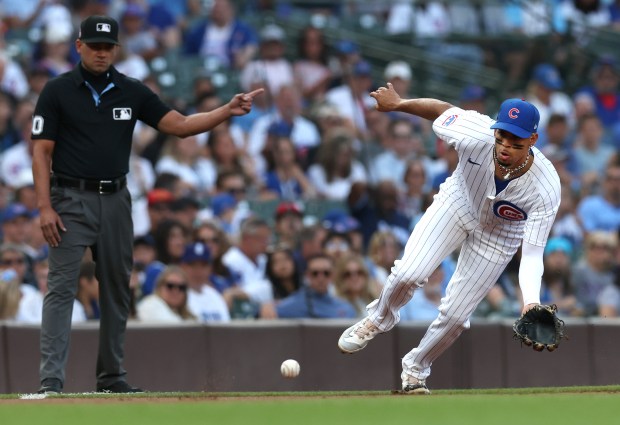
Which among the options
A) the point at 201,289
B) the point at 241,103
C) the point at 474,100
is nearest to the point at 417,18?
the point at 474,100

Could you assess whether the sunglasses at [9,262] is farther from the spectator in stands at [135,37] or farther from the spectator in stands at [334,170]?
the spectator in stands at [135,37]

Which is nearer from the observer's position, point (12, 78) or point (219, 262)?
point (219, 262)

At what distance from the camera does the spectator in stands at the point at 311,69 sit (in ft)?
51.3

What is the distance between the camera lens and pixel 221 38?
15664 millimetres

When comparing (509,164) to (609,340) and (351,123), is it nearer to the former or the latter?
(609,340)

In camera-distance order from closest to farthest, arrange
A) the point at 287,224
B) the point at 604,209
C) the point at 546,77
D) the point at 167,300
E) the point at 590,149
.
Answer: the point at 167,300 → the point at 287,224 → the point at 604,209 → the point at 590,149 → the point at 546,77

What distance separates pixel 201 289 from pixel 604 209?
473 cm

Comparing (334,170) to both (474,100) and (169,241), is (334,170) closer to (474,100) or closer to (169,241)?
(474,100)

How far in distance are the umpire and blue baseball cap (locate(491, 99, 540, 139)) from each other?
173 cm

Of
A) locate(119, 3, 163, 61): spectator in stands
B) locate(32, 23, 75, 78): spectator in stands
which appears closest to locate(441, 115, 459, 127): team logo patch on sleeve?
locate(32, 23, 75, 78): spectator in stands

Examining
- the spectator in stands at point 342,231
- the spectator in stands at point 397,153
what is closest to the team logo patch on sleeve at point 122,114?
the spectator in stands at point 342,231

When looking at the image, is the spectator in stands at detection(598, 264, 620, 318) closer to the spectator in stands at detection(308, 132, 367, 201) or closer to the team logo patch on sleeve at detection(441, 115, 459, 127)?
the spectator in stands at detection(308, 132, 367, 201)

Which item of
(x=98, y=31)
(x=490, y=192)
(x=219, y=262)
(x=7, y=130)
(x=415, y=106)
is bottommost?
(x=219, y=262)

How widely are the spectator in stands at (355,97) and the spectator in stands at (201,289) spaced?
3.85 m
